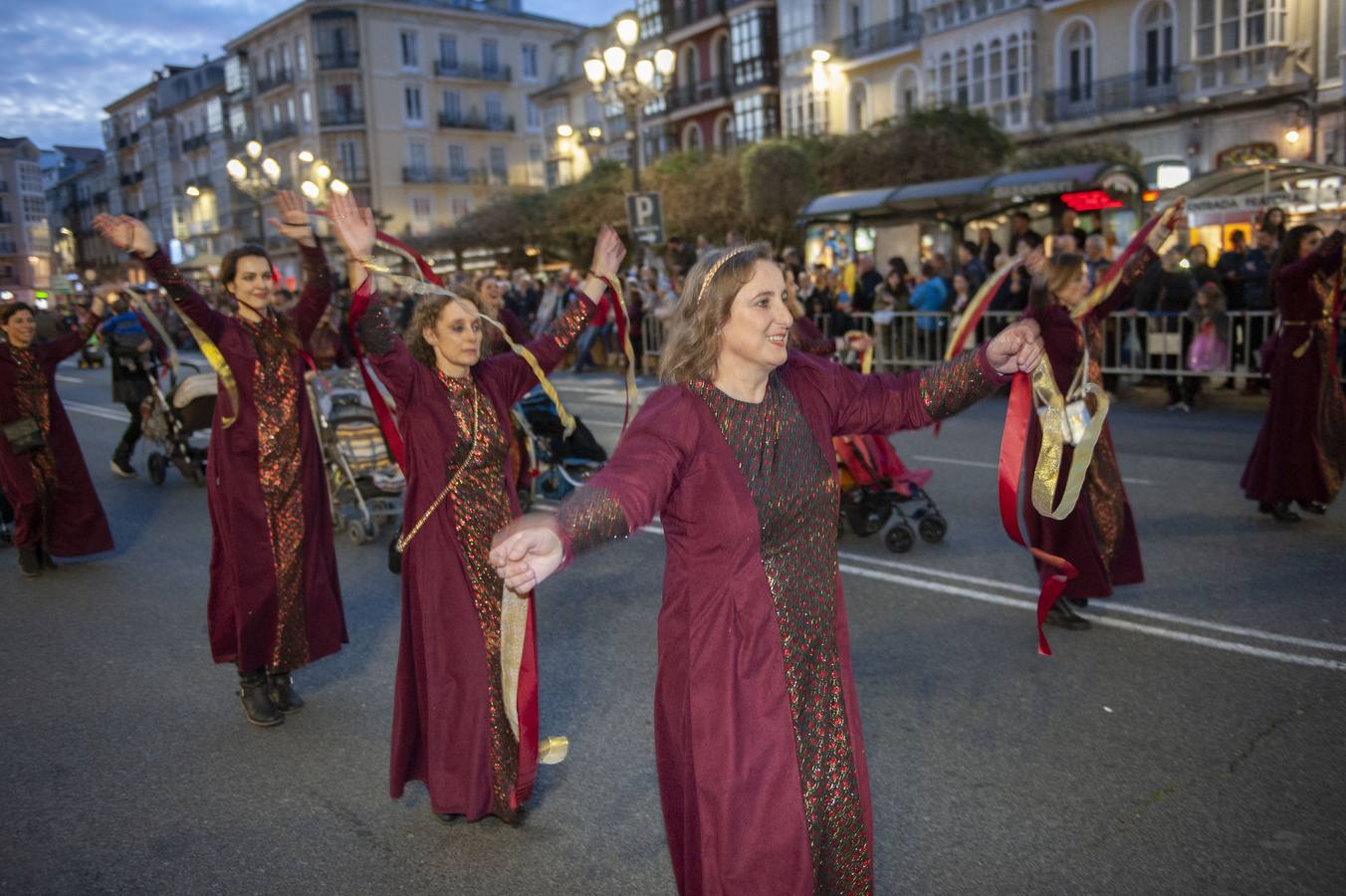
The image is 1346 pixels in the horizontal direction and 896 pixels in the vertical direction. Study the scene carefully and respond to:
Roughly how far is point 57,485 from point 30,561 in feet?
1.95

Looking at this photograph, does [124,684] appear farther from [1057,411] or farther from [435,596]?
[1057,411]

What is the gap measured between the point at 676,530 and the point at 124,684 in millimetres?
4024

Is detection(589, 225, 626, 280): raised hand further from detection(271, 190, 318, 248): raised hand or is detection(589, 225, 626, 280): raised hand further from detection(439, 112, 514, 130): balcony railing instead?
detection(439, 112, 514, 130): balcony railing

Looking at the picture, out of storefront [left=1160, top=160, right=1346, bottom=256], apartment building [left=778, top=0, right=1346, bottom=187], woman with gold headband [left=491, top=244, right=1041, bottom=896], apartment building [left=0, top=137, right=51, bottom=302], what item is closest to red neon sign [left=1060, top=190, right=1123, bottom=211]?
storefront [left=1160, top=160, right=1346, bottom=256]

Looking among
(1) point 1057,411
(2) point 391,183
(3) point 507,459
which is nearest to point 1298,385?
(1) point 1057,411

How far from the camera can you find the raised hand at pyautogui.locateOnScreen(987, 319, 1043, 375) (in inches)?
106

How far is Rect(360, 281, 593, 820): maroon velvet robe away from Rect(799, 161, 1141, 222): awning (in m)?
15.4

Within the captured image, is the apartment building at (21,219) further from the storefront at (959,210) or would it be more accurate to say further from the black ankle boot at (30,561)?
the storefront at (959,210)

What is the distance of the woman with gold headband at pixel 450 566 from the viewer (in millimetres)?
3621

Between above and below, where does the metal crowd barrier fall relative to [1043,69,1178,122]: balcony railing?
below

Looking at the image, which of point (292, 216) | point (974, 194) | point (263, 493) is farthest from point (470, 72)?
point (292, 216)

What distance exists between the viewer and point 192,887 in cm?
350

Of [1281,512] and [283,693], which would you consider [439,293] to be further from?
[1281,512]

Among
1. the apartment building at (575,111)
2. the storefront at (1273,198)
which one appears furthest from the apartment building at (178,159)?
the storefront at (1273,198)
